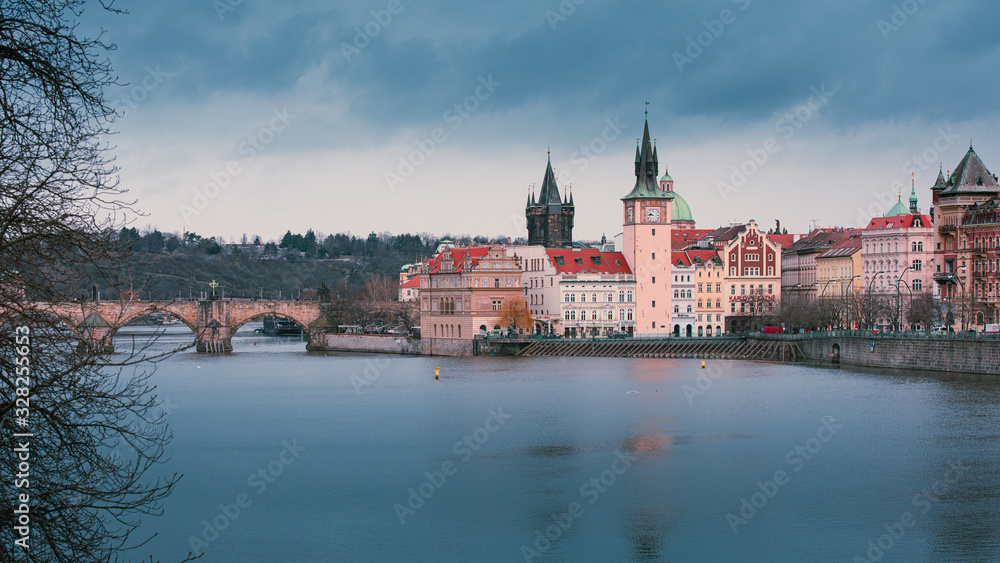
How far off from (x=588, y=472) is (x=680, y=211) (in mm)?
100594

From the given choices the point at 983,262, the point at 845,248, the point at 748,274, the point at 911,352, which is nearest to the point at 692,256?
the point at 748,274

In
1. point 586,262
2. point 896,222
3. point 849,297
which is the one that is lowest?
point 849,297

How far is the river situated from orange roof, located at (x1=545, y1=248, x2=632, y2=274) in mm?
35053

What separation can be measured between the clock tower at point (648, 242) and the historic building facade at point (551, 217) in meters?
24.0

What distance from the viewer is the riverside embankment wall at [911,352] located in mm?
61812

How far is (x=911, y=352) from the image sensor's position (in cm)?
6781

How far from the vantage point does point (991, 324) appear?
72375 millimetres

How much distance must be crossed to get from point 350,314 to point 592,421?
65.0 meters

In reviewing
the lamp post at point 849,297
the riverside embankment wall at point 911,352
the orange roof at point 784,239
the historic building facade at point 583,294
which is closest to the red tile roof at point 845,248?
the lamp post at point 849,297

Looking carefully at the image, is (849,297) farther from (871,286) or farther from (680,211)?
(680,211)

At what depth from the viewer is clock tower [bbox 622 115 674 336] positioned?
95.7 metres

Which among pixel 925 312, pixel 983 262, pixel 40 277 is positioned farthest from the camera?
pixel 925 312

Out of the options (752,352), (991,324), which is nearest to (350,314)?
(752,352)

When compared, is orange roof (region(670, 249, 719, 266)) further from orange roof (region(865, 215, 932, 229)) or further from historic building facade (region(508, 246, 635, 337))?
orange roof (region(865, 215, 932, 229))
